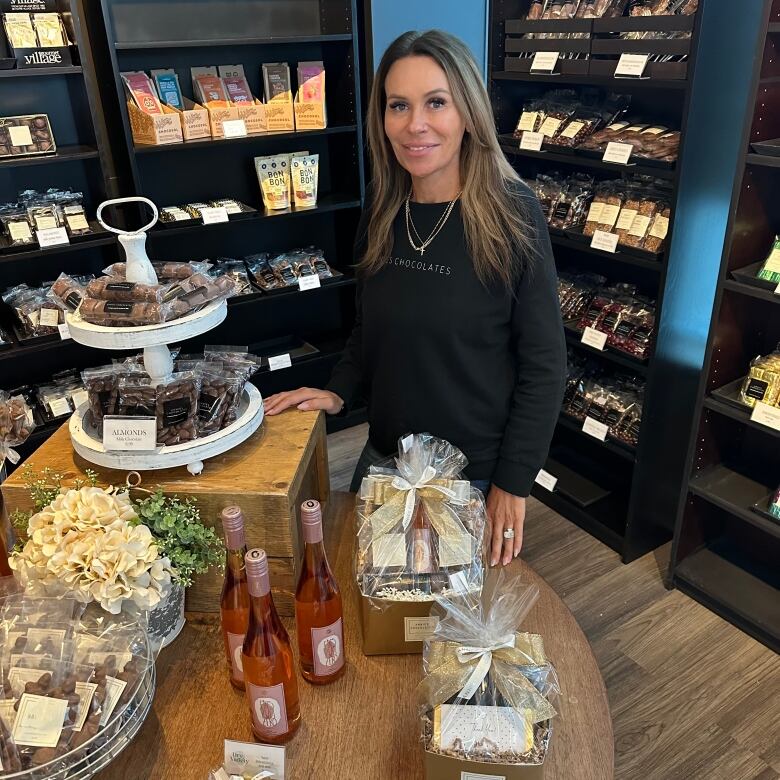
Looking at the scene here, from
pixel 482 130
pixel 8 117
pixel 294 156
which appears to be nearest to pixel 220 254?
pixel 294 156

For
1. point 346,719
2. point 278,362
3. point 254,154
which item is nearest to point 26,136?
point 254,154

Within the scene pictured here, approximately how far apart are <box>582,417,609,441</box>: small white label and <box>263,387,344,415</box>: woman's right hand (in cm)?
144

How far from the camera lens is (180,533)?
44.7 inches

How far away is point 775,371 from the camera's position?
7.14 feet

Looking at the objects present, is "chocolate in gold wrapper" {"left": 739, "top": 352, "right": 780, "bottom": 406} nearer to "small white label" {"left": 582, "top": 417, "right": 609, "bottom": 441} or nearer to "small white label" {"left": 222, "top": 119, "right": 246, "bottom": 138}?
"small white label" {"left": 582, "top": 417, "right": 609, "bottom": 441}

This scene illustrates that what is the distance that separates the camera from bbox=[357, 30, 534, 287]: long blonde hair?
55.6 inches

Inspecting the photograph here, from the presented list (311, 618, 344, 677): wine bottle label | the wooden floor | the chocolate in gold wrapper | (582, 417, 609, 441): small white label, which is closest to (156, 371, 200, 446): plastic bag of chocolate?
(311, 618, 344, 677): wine bottle label

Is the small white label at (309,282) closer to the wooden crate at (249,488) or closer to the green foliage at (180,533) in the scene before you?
the wooden crate at (249,488)

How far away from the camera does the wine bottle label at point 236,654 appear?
1068mm

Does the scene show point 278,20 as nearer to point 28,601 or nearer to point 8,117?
point 8,117

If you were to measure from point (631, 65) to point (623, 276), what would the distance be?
2.73ft

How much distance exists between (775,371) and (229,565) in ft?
5.97

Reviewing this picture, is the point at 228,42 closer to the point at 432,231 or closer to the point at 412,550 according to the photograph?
the point at 432,231

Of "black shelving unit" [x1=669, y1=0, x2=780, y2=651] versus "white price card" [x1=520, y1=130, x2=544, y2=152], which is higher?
"white price card" [x1=520, y1=130, x2=544, y2=152]
